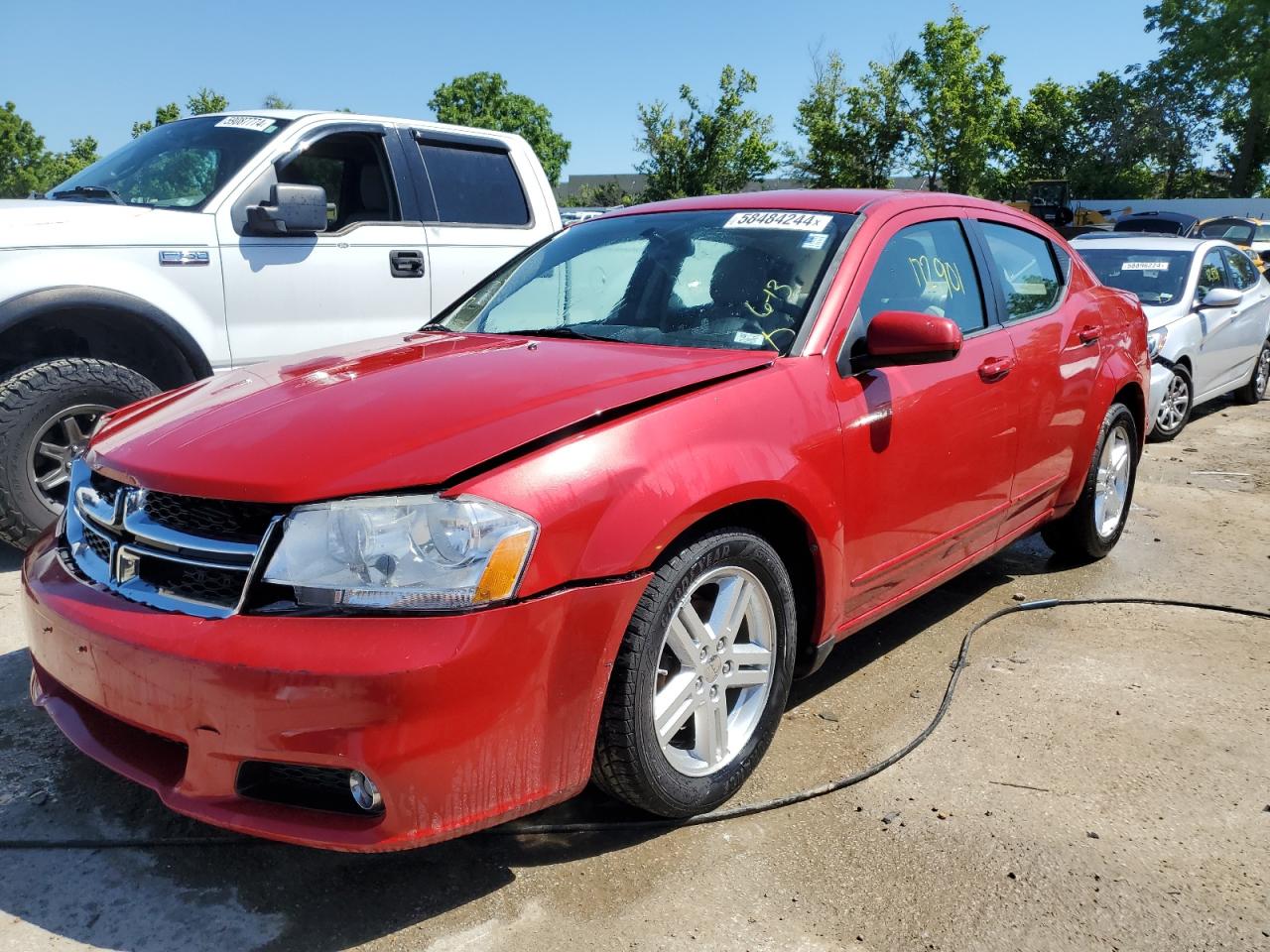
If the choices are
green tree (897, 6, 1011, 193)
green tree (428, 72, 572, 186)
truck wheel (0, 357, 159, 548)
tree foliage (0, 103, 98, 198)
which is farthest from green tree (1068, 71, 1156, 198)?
truck wheel (0, 357, 159, 548)

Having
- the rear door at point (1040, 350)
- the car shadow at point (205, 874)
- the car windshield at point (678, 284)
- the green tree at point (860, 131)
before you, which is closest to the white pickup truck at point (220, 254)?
the car windshield at point (678, 284)

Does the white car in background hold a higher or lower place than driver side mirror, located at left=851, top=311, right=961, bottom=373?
lower

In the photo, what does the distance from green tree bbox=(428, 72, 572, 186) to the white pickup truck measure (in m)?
53.9

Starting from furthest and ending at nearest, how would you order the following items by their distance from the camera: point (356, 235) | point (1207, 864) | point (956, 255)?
point (356, 235) → point (956, 255) → point (1207, 864)

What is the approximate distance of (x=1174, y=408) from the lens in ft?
26.9

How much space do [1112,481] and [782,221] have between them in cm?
246

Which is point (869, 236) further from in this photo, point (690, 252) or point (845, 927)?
point (845, 927)

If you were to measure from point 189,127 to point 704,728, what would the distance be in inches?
181

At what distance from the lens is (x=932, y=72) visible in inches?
1393

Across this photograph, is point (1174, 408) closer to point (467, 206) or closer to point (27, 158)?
point (467, 206)

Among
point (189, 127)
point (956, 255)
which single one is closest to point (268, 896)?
point (956, 255)

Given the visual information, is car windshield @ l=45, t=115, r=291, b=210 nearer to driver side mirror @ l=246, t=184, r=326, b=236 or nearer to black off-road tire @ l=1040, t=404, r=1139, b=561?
driver side mirror @ l=246, t=184, r=326, b=236

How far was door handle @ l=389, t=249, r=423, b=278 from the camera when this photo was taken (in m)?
5.65

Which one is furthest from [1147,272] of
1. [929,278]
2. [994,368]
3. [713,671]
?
[713,671]
